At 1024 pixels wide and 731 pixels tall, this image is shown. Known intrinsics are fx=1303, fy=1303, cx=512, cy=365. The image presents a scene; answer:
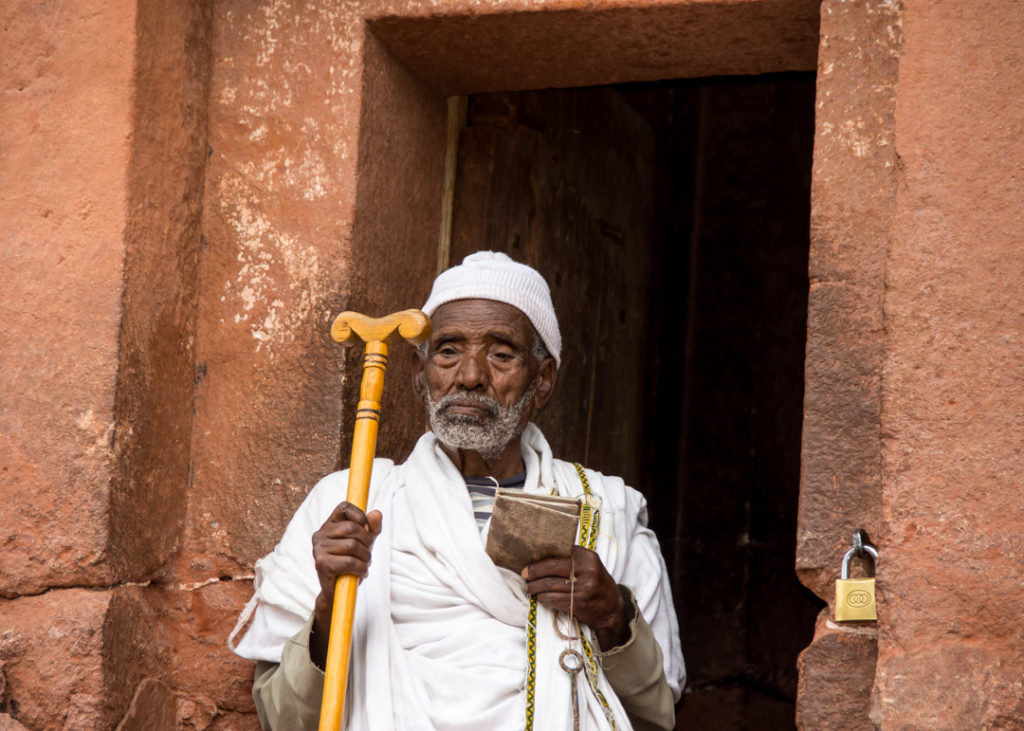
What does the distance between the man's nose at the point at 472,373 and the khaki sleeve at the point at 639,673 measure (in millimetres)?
599

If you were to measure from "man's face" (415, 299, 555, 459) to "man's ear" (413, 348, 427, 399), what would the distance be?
2.0 inches

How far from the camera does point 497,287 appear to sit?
3.15 metres

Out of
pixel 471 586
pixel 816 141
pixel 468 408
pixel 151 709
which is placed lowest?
pixel 151 709

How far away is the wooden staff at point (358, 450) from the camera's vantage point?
255 cm

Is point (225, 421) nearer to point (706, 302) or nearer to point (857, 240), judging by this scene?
point (857, 240)

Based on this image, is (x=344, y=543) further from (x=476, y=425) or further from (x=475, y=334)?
(x=475, y=334)

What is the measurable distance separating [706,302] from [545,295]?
7.93 ft

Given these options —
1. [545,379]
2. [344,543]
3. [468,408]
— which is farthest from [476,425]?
[344,543]

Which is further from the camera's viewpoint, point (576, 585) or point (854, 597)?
point (576, 585)

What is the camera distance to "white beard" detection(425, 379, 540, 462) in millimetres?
3037

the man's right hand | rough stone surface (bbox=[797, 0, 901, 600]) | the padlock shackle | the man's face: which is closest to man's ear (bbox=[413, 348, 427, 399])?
the man's face

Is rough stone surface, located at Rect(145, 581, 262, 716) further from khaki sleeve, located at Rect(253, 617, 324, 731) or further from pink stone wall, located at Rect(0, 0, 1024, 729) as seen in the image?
khaki sleeve, located at Rect(253, 617, 324, 731)

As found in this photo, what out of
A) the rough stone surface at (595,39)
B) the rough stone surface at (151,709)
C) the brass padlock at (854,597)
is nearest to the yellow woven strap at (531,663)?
the brass padlock at (854,597)

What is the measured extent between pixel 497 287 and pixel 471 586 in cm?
76
